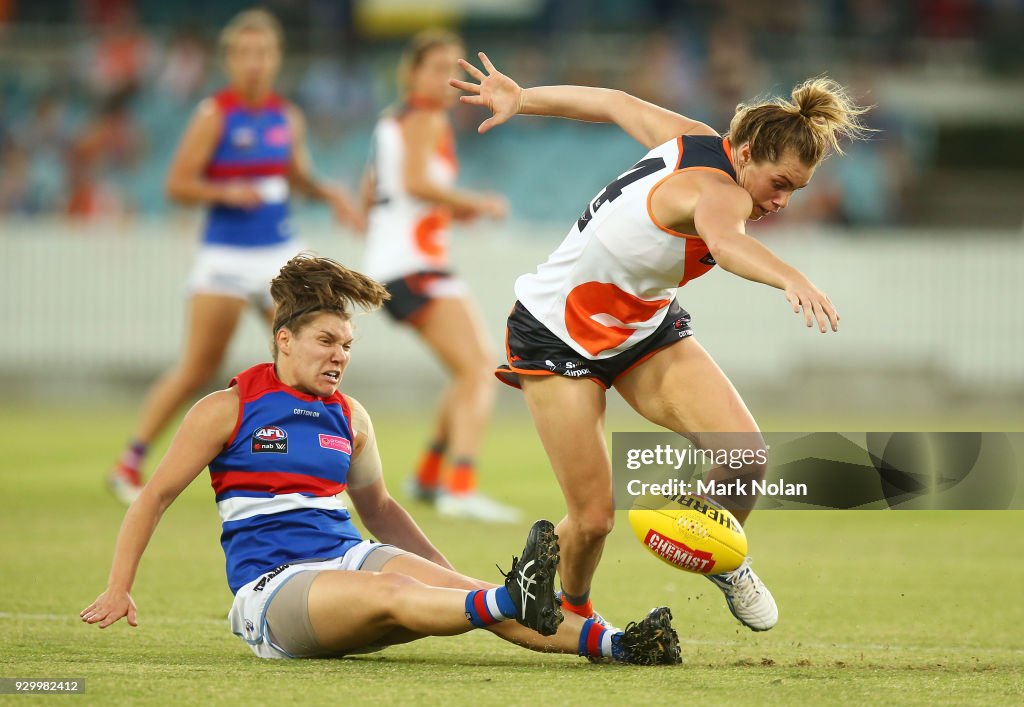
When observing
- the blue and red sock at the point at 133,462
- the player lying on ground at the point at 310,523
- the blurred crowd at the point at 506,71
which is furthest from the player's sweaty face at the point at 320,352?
the blurred crowd at the point at 506,71

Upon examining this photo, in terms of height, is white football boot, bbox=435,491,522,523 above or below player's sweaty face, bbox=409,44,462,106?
below

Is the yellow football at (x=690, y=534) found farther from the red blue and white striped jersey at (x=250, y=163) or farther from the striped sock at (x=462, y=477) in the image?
the red blue and white striped jersey at (x=250, y=163)

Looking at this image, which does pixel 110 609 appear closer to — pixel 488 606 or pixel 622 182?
pixel 488 606

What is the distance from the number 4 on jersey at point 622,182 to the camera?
17.4 feet

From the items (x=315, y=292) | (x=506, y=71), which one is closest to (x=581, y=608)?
(x=315, y=292)

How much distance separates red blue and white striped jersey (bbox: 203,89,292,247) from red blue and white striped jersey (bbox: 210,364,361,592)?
483 cm

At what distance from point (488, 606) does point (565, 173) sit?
15.3m

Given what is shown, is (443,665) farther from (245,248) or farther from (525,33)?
(525,33)

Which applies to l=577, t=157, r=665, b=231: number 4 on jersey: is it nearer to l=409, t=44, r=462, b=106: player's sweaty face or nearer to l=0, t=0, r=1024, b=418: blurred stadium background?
l=409, t=44, r=462, b=106: player's sweaty face

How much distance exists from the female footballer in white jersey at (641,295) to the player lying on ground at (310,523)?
20.9 inches

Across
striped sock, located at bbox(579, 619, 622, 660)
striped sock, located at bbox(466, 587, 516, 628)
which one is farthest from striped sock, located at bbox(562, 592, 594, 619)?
striped sock, located at bbox(466, 587, 516, 628)

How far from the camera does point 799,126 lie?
4.97m

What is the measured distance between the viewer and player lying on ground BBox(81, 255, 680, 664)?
15.4ft

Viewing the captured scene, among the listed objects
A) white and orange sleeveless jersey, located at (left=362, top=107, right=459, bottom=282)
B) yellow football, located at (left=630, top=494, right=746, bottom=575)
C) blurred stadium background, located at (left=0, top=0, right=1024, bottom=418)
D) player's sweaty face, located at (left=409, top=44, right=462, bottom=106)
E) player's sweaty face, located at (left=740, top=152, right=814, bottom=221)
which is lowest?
yellow football, located at (left=630, top=494, right=746, bottom=575)
